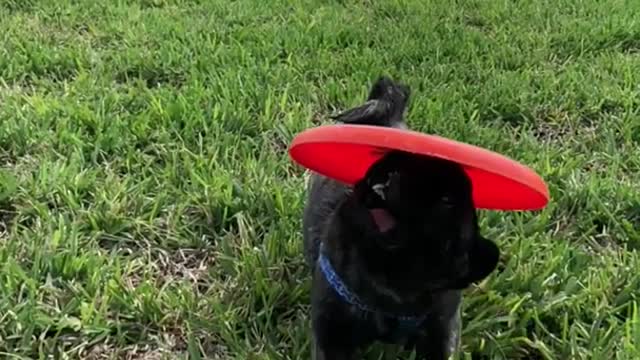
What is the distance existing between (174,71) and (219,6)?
0.92 meters

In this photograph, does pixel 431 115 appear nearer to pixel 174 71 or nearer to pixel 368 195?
pixel 174 71

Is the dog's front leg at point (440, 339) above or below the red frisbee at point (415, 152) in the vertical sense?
below

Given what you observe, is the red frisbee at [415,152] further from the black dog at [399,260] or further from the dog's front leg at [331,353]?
the dog's front leg at [331,353]

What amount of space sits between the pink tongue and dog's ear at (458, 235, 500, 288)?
0.60ft

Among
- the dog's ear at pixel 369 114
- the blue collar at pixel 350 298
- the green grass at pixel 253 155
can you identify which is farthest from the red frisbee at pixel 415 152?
the green grass at pixel 253 155

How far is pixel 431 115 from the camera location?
3123 mm

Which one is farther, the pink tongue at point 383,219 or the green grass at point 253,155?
the green grass at point 253,155

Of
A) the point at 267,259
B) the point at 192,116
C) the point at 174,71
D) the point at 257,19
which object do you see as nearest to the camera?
the point at 267,259

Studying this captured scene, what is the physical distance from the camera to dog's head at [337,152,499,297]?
1.49 m

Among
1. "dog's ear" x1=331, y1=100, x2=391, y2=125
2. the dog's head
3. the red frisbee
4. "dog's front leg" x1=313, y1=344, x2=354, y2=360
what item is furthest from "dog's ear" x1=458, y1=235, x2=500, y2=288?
"dog's ear" x1=331, y1=100, x2=391, y2=125

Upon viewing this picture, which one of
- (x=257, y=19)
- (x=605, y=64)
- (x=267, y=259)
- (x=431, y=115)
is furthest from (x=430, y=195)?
(x=257, y=19)

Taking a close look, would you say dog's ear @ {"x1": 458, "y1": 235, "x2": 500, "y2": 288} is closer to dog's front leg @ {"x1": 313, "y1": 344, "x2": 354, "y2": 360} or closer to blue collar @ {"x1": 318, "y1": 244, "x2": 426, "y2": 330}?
blue collar @ {"x1": 318, "y1": 244, "x2": 426, "y2": 330}

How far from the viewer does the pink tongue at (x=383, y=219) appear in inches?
60.1

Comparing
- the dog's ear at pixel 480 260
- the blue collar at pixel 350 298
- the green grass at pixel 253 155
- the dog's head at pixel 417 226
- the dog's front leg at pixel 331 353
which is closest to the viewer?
the dog's head at pixel 417 226
